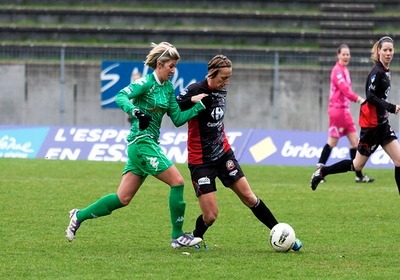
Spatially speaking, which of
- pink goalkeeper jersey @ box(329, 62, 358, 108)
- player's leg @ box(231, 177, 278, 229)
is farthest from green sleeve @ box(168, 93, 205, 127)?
pink goalkeeper jersey @ box(329, 62, 358, 108)

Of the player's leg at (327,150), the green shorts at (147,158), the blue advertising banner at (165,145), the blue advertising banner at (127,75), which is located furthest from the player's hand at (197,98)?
the blue advertising banner at (127,75)

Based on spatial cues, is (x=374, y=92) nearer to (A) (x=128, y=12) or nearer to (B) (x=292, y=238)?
(B) (x=292, y=238)

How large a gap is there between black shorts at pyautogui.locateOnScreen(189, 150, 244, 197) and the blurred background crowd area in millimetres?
13834

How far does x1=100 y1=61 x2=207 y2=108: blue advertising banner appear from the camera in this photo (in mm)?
23609

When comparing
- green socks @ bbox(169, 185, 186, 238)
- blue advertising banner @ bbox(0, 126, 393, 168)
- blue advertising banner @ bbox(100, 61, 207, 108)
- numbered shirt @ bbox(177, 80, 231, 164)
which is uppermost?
numbered shirt @ bbox(177, 80, 231, 164)

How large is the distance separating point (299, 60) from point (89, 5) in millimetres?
7938

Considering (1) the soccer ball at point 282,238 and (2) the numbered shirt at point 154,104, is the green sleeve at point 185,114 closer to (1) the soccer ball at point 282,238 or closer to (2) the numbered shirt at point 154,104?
(2) the numbered shirt at point 154,104

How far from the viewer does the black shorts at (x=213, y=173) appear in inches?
376

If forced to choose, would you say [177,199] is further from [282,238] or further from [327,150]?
[327,150]

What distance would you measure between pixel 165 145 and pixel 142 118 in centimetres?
1177

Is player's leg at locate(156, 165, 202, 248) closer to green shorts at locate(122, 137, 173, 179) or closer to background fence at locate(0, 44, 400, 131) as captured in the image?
green shorts at locate(122, 137, 173, 179)

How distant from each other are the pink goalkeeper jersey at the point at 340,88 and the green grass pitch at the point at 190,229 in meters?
1.56

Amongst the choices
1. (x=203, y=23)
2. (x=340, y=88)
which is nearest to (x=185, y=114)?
(x=340, y=88)

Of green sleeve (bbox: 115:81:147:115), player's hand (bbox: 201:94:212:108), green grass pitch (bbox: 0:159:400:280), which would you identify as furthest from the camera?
player's hand (bbox: 201:94:212:108)
